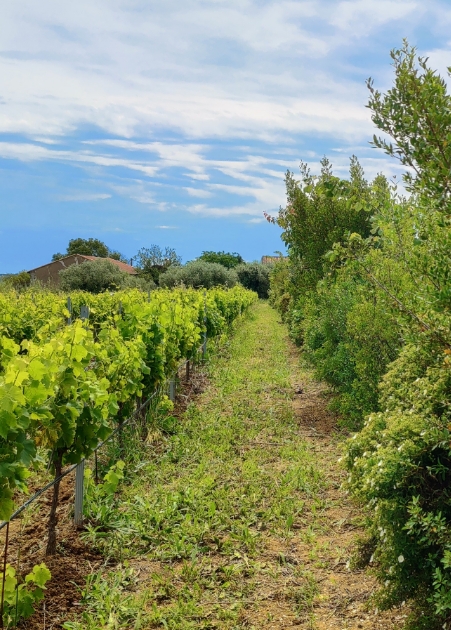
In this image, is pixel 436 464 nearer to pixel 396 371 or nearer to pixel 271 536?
pixel 396 371

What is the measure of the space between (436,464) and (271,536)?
2.08 metres

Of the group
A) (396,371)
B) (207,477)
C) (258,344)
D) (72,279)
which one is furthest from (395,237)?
(72,279)

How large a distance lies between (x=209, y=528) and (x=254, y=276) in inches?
2272

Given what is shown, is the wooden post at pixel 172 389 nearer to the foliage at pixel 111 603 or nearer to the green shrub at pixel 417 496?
the foliage at pixel 111 603

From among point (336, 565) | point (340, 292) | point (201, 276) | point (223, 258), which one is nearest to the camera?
point (336, 565)

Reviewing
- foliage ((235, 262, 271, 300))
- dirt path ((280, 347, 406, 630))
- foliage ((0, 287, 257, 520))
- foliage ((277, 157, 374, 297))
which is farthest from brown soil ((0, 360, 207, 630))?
foliage ((235, 262, 271, 300))

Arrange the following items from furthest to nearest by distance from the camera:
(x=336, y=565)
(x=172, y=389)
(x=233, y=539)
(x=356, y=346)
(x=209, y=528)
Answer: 1. (x=172, y=389)
2. (x=356, y=346)
3. (x=209, y=528)
4. (x=233, y=539)
5. (x=336, y=565)

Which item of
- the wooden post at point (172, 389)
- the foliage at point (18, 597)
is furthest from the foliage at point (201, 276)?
the foliage at point (18, 597)

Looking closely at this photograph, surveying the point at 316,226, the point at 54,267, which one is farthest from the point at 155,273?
the point at 316,226

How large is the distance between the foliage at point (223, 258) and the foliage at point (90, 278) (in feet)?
78.5

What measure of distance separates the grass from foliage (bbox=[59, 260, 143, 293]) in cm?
4162

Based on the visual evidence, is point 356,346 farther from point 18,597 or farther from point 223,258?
point 223,258

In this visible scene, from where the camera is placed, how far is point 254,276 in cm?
6238

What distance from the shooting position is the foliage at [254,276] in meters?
62.0
